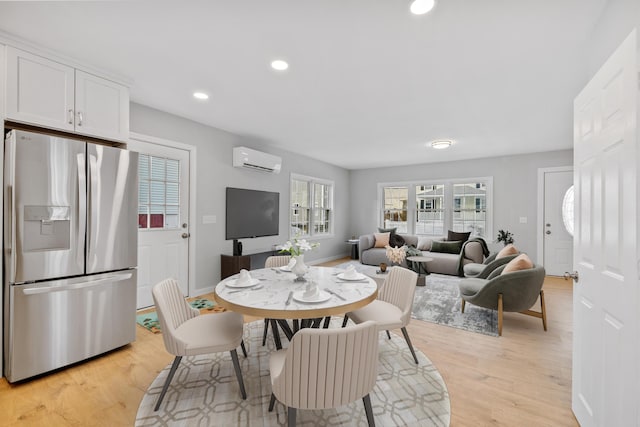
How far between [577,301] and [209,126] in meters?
4.45

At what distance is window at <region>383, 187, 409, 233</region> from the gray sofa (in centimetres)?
61

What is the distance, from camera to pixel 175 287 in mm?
2146

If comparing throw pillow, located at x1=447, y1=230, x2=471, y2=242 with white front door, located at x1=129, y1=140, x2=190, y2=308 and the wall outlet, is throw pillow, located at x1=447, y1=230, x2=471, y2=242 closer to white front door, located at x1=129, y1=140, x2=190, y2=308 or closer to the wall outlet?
the wall outlet

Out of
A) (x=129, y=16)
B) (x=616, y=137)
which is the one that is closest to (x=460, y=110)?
(x=616, y=137)

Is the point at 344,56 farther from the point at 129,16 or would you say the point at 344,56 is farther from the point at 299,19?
the point at 129,16

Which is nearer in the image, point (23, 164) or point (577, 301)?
point (577, 301)

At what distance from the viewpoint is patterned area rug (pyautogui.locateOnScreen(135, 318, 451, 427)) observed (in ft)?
5.57

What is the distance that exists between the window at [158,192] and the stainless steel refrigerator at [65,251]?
1.05 meters

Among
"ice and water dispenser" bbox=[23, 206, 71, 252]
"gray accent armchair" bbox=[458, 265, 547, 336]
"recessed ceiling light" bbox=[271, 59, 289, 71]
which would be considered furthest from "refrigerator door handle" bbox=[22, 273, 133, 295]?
"gray accent armchair" bbox=[458, 265, 547, 336]

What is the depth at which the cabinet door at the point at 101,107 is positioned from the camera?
245cm

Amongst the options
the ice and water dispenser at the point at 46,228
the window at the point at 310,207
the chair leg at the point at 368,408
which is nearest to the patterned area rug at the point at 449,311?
the chair leg at the point at 368,408

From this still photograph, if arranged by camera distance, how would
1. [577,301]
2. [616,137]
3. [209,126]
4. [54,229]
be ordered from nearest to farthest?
[616,137]
[577,301]
[54,229]
[209,126]

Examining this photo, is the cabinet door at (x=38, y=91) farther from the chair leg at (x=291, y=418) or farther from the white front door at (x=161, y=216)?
the chair leg at (x=291, y=418)

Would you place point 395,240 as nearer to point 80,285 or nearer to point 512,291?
point 512,291
